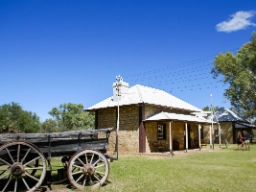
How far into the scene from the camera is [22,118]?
45.2m

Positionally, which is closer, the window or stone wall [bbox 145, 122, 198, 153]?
stone wall [bbox 145, 122, 198, 153]

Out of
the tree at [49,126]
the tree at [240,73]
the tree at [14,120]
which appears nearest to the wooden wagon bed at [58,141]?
the tree at [240,73]

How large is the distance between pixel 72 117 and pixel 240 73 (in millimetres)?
47699

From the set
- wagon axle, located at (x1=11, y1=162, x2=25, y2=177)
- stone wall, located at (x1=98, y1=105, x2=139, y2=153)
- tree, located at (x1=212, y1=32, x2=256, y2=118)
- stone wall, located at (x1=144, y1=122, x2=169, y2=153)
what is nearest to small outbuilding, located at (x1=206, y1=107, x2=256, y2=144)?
tree, located at (x1=212, y1=32, x2=256, y2=118)

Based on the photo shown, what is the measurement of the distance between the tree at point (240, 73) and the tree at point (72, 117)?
37.8 metres

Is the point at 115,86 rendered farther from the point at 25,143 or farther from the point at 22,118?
the point at 22,118

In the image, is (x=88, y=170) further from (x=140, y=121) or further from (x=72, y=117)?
(x=72, y=117)

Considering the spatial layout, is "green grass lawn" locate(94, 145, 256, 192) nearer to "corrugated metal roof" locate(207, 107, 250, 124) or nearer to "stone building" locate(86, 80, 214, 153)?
"stone building" locate(86, 80, 214, 153)

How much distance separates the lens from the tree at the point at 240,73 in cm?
2773

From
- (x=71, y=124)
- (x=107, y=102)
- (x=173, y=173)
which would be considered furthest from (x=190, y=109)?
(x=71, y=124)

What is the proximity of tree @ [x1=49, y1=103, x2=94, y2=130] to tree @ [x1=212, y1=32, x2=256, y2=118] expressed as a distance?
37.8m

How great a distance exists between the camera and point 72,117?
66750 mm

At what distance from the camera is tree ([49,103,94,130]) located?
62.8m

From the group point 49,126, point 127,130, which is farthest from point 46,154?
point 49,126
